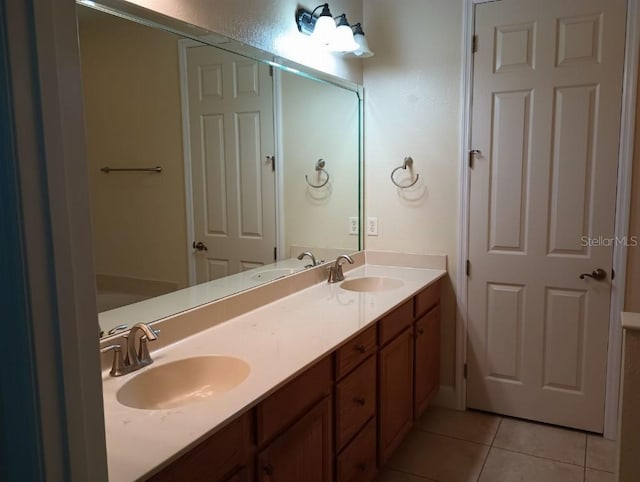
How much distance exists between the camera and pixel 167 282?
6.09 feet

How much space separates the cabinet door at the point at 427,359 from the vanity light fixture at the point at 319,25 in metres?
1.50

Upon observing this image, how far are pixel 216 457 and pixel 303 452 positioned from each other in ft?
1.54

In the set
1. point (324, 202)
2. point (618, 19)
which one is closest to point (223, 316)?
point (324, 202)

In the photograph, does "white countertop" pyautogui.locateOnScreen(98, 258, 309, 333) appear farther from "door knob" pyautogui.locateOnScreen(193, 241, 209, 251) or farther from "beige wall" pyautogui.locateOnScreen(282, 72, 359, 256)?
"beige wall" pyautogui.locateOnScreen(282, 72, 359, 256)

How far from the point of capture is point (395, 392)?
7.82ft

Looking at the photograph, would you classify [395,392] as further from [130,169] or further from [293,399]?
[130,169]

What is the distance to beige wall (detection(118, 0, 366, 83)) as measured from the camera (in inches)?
70.5

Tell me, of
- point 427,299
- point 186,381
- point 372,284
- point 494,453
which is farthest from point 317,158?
point 494,453

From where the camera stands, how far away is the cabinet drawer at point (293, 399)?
55.6 inches

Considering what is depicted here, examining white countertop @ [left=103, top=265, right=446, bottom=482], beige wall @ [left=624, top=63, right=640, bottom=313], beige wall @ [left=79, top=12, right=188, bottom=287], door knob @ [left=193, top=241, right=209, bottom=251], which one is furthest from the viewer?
beige wall @ [left=624, top=63, right=640, bottom=313]

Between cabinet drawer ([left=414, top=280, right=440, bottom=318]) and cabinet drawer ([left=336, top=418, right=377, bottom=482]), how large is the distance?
70cm

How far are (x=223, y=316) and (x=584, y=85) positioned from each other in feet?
6.97

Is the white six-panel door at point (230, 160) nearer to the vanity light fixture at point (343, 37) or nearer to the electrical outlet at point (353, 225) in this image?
the vanity light fixture at point (343, 37)

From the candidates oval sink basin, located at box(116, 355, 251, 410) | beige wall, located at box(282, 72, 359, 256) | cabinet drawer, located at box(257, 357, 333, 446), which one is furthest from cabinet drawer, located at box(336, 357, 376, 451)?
beige wall, located at box(282, 72, 359, 256)
